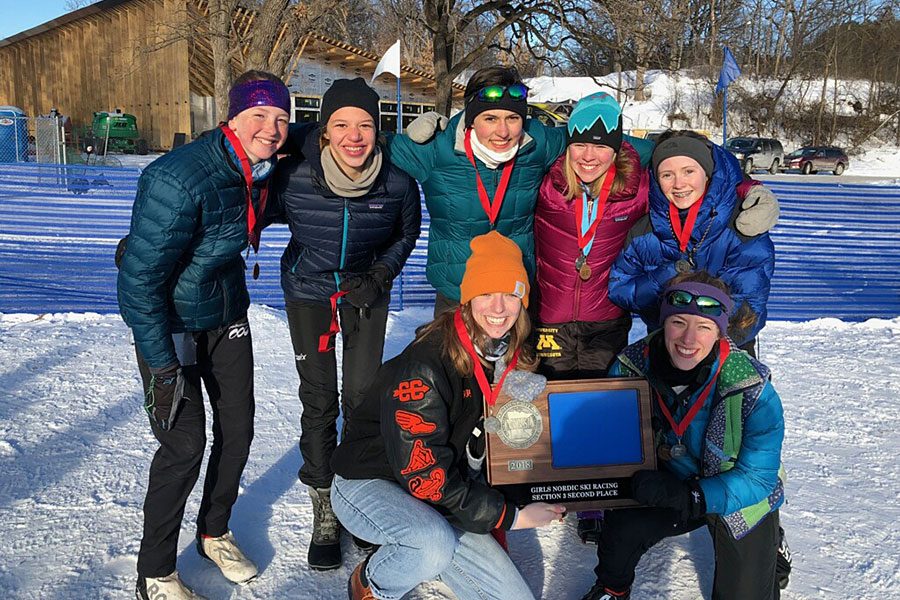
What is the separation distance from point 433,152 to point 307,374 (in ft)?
3.85

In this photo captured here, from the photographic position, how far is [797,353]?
20.1 feet

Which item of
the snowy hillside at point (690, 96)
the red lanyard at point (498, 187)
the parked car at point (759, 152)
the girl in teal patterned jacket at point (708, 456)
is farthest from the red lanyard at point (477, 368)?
the snowy hillside at point (690, 96)

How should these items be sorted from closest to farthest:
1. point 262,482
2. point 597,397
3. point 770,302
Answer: point 597,397 < point 262,482 < point 770,302

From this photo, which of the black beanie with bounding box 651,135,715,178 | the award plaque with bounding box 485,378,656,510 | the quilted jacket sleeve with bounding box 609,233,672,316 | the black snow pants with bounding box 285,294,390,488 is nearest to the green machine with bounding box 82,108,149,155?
the black snow pants with bounding box 285,294,390,488

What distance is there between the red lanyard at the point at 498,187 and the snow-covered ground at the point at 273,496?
156 centimetres

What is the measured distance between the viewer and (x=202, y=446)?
267 centimetres

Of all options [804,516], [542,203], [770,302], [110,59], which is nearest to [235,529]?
[542,203]

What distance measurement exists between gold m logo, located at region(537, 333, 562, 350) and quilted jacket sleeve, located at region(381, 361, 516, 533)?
3.41 feet

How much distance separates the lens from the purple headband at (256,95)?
2.51m

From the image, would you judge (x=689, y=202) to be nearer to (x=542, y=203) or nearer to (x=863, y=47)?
(x=542, y=203)

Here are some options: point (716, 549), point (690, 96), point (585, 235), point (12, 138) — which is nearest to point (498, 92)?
point (585, 235)

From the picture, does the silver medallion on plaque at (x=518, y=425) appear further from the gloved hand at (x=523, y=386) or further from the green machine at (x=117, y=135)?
the green machine at (x=117, y=135)

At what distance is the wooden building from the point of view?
25.1 m

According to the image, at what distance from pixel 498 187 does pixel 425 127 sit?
0.46 m
